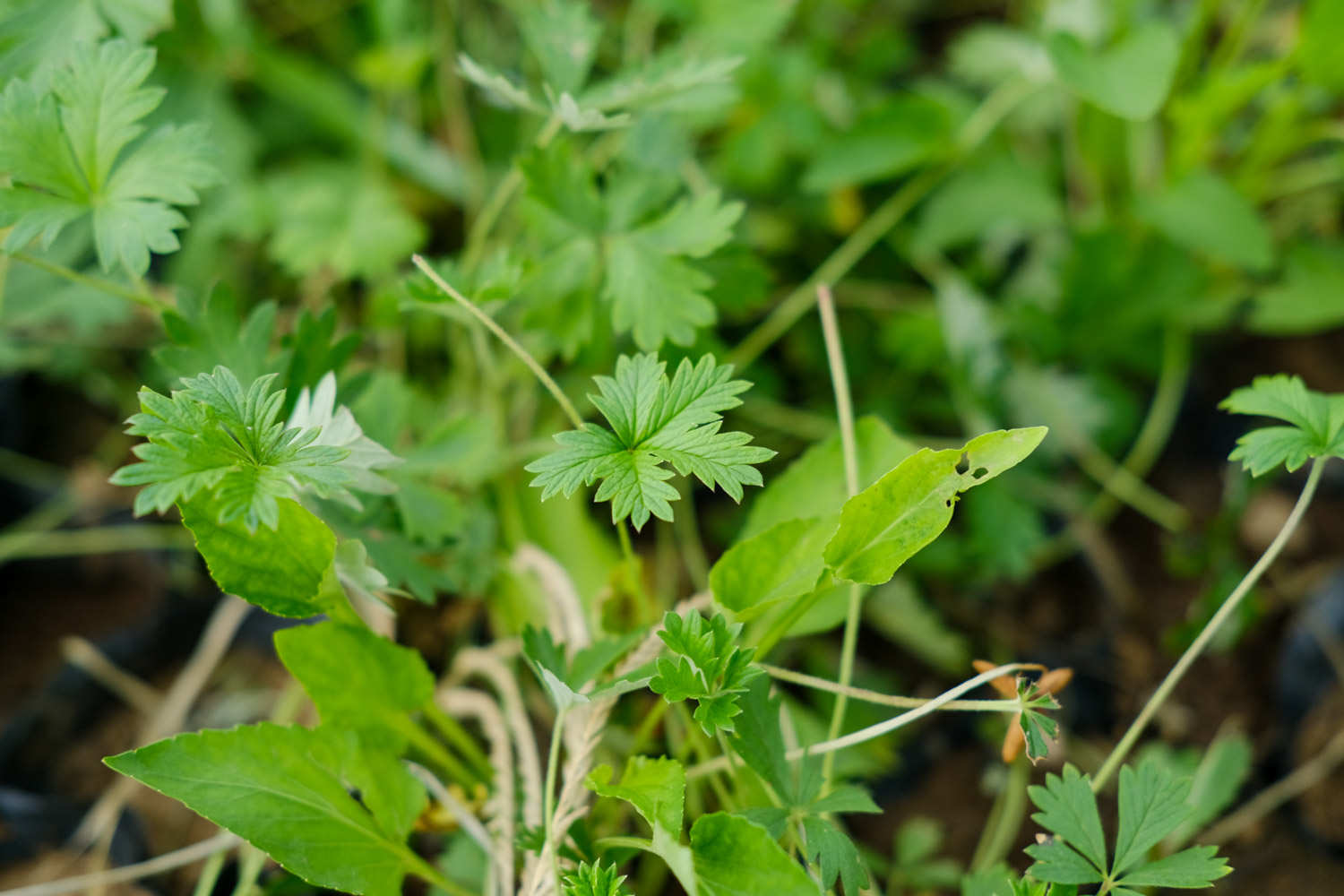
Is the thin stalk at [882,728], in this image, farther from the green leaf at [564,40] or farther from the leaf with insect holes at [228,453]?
the green leaf at [564,40]

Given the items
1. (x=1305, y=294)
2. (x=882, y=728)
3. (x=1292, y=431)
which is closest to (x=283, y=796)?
(x=882, y=728)

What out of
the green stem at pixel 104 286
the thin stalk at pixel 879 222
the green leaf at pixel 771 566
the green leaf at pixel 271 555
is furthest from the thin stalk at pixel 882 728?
the green stem at pixel 104 286

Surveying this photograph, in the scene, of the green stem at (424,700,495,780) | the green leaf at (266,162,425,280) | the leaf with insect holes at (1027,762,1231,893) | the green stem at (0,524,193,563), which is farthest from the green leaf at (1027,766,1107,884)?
the green stem at (0,524,193,563)

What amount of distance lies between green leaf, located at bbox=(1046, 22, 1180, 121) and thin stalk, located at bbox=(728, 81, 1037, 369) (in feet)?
0.35

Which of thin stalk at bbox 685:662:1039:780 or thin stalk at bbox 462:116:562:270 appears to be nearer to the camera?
thin stalk at bbox 685:662:1039:780

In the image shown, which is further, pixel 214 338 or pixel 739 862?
pixel 214 338

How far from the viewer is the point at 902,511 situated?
76 centimetres

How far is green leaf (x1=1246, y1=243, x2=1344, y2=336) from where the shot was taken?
130 cm

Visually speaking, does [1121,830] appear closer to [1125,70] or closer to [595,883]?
[595,883]

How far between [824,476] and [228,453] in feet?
1.68

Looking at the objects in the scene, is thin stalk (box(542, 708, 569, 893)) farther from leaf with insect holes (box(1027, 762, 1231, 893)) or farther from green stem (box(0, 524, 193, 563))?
green stem (box(0, 524, 193, 563))

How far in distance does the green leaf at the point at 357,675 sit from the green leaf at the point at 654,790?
218 millimetres

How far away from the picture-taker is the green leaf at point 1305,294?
1.30 metres

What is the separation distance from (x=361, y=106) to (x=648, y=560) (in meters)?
0.87
